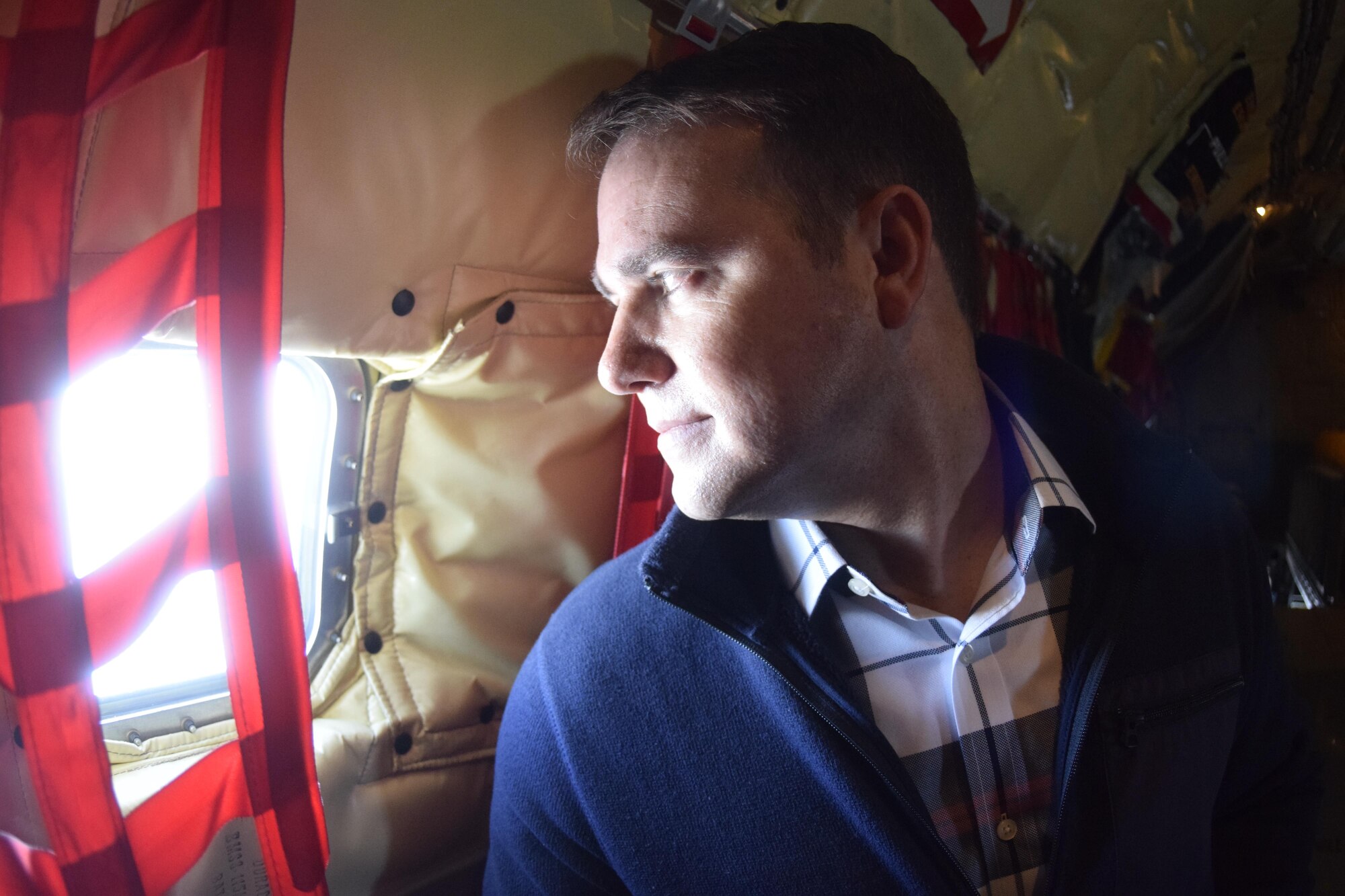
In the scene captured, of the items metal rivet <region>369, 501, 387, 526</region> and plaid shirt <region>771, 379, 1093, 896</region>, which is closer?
plaid shirt <region>771, 379, 1093, 896</region>

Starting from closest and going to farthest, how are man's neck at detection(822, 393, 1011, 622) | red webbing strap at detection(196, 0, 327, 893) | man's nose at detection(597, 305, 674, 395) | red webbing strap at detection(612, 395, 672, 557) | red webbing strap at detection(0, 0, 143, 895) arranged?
red webbing strap at detection(0, 0, 143, 895), red webbing strap at detection(196, 0, 327, 893), man's nose at detection(597, 305, 674, 395), man's neck at detection(822, 393, 1011, 622), red webbing strap at detection(612, 395, 672, 557)

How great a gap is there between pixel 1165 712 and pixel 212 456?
1.42 meters

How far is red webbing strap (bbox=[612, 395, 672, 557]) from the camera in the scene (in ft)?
5.53

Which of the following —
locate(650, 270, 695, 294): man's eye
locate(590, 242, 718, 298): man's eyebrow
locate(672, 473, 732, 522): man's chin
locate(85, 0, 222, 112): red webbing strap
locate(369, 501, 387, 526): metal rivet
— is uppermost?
locate(85, 0, 222, 112): red webbing strap

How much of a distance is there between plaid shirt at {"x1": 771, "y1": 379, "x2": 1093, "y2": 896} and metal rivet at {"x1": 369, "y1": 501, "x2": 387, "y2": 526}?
762 millimetres

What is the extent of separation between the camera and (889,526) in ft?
4.52

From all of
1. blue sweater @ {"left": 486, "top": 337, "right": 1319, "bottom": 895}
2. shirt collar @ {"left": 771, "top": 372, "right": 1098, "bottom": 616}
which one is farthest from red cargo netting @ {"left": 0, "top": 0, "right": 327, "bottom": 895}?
shirt collar @ {"left": 771, "top": 372, "right": 1098, "bottom": 616}

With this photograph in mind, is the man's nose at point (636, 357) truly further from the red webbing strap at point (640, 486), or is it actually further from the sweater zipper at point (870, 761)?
the red webbing strap at point (640, 486)

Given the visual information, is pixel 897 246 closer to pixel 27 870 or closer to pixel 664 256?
pixel 664 256

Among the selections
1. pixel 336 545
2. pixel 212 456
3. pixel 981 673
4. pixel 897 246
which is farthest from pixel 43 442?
pixel 981 673

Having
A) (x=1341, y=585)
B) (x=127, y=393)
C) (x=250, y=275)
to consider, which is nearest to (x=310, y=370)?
(x=127, y=393)

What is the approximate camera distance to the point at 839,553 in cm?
135

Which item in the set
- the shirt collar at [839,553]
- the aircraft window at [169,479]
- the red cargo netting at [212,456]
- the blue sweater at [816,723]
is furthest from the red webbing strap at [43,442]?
the shirt collar at [839,553]

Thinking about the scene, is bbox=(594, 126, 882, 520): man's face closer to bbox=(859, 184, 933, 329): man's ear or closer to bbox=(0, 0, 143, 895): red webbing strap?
→ bbox=(859, 184, 933, 329): man's ear
